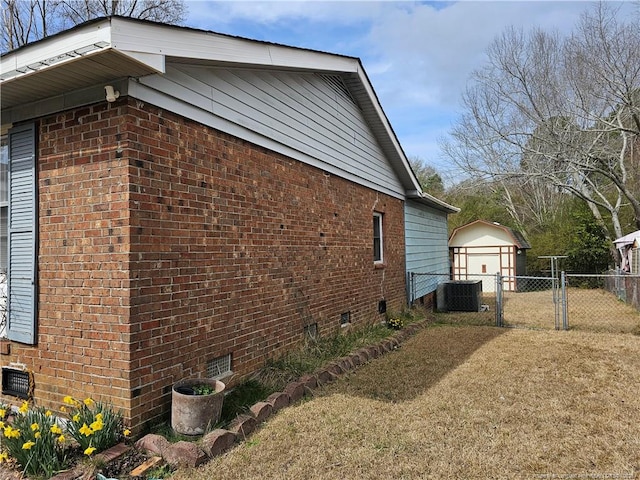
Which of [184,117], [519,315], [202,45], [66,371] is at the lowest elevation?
[519,315]

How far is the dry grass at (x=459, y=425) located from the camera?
3627 mm

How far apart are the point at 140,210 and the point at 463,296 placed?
11898 millimetres

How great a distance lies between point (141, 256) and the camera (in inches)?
153

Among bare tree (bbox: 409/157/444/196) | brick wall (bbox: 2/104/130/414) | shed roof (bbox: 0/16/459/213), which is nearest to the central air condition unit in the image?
shed roof (bbox: 0/16/459/213)

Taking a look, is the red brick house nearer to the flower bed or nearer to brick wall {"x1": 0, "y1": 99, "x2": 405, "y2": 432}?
brick wall {"x1": 0, "y1": 99, "x2": 405, "y2": 432}

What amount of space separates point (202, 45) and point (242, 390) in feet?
12.5

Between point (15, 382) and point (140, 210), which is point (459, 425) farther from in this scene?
point (15, 382)

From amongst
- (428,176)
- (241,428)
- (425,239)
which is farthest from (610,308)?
(428,176)

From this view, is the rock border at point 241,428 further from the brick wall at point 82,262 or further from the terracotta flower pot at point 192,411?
the brick wall at point 82,262

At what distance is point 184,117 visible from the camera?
4.51m

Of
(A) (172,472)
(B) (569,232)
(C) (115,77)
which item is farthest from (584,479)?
(B) (569,232)

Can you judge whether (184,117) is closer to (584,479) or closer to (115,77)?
(115,77)

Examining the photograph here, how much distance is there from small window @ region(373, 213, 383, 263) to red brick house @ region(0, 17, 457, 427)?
4.56m

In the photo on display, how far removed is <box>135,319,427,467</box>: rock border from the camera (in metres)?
3.58
